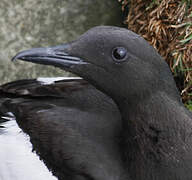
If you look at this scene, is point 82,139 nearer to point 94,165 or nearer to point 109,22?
point 94,165

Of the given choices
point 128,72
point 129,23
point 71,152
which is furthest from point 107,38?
point 129,23

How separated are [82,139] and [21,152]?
1.15ft

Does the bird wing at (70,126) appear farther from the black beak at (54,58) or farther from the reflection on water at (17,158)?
the black beak at (54,58)

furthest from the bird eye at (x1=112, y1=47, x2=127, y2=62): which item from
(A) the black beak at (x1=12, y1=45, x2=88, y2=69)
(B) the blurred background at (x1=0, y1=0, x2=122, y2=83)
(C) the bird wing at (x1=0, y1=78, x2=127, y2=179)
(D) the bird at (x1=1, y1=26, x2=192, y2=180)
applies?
(B) the blurred background at (x1=0, y1=0, x2=122, y2=83)

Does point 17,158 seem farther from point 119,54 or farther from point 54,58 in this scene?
point 119,54

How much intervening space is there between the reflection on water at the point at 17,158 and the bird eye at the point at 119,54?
2.11ft

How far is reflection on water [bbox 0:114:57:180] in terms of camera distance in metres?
2.22

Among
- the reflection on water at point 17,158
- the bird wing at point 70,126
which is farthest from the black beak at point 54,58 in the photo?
the reflection on water at point 17,158

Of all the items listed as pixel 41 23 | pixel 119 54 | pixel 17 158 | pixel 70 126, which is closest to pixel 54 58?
pixel 119 54

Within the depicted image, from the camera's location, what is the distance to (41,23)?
3.52 meters

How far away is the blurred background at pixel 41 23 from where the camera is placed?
11.4 feet

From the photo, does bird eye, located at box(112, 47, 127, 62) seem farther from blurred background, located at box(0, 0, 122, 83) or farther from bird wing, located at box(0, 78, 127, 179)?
blurred background, located at box(0, 0, 122, 83)

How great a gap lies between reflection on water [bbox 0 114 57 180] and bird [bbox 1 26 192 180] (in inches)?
2.7

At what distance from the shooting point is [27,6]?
3482 millimetres
